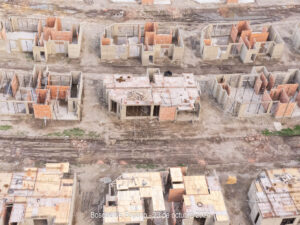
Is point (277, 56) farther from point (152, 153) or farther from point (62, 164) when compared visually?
point (62, 164)

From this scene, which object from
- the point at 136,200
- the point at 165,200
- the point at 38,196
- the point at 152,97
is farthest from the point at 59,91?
the point at 165,200

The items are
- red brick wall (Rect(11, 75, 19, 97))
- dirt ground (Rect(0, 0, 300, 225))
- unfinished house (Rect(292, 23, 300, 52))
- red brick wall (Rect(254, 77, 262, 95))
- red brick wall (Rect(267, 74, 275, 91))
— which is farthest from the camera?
unfinished house (Rect(292, 23, 300, 52))

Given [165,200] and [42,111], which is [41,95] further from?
[165,200]

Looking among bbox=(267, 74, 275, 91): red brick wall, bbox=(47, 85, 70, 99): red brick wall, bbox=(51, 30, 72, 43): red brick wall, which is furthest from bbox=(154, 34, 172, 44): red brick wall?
bbox=(47, 85, 70, 99): red brick wall

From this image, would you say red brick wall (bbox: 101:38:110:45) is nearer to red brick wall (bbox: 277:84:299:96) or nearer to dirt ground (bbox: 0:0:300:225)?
dirt ground (bbox: 0:0:300:225)

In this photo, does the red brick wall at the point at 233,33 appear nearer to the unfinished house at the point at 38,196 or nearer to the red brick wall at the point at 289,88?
the red brick wall at the point at 289,88

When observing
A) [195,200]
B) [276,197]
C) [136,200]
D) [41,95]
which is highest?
[41,95]

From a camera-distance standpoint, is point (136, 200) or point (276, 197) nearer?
point (136, 200)

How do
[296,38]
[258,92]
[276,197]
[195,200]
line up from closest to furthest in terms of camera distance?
[195,200]
[276,197]
[258,92]
[296,38]
